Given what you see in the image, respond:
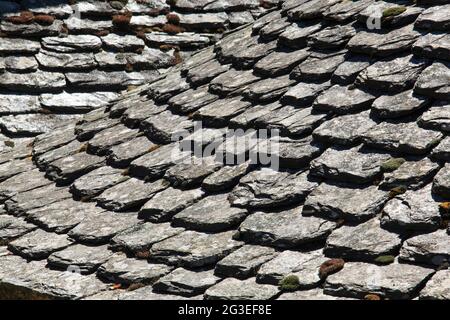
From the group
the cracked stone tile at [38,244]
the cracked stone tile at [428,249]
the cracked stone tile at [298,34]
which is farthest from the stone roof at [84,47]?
the cracked stone tile at [428,249]

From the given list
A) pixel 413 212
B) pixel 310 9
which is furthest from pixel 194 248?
pixel 310 9

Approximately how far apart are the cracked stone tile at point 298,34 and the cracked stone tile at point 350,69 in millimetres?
974

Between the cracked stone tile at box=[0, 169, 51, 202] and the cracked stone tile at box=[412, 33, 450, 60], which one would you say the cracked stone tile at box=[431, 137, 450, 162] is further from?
the cracked stone tile at box=[0, 169, 51, 202]

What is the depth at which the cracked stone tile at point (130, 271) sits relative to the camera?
8328mm

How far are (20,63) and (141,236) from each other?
15.1ft

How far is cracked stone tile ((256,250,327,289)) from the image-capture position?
7557 mm

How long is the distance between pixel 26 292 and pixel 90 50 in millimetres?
4924

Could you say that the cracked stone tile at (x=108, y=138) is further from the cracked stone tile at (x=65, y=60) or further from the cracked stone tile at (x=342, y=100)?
the cracked stone tile at (x=342, y=100)

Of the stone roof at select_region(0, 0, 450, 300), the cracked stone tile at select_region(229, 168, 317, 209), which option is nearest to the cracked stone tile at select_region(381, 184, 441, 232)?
the stone roof at select_region(0, 0, 450, 300)

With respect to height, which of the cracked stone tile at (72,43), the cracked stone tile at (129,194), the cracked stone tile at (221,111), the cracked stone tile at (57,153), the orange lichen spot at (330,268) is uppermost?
the cracked stone tile at (72,43)

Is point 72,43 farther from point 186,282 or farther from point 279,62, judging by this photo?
point 186,282

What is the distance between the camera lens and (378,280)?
23.7 feet

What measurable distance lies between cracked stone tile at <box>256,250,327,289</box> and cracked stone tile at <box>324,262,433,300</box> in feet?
0.57

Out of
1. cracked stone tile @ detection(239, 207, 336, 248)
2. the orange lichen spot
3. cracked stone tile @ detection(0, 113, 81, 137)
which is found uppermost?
cracked stone tile @ detection(0, 113, 81, 137)
